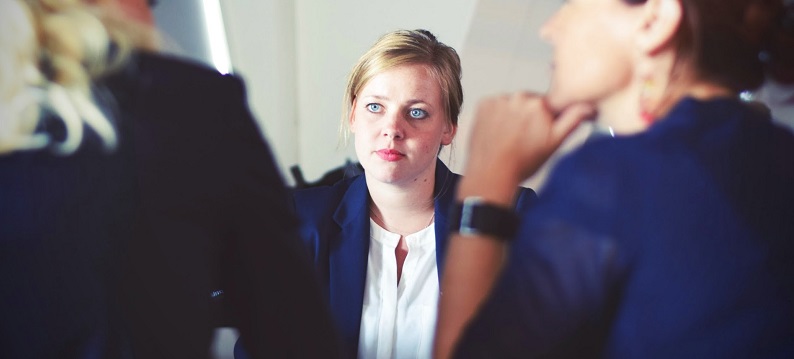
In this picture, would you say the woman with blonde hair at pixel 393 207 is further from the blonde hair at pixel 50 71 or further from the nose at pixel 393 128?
the blonde hair at pixel 50 71

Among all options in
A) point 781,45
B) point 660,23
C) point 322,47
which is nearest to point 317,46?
point 322,47

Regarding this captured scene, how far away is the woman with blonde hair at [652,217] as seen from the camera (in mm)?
597

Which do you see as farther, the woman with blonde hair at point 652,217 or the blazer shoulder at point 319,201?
the blazer shoulder at point 319,201

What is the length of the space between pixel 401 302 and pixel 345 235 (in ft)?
0.38

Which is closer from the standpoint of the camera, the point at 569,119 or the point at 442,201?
the point at 569,119

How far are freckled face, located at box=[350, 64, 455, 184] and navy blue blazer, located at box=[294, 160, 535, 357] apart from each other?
0.04m

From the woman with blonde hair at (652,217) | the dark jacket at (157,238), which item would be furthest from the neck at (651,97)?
the dark jacket at (157,238)

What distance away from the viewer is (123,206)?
0.74 m

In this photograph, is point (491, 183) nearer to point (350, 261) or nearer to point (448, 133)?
point (448, 133)

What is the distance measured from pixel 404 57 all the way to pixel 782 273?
1.60ft

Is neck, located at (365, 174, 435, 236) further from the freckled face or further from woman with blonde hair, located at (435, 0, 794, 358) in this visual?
woman with blonde hair, located at (435, 0, 794, 358)

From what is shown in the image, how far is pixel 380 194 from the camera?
86 cm

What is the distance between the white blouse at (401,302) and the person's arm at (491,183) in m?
0.08

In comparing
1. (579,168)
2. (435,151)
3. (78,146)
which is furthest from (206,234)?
(579,168)
